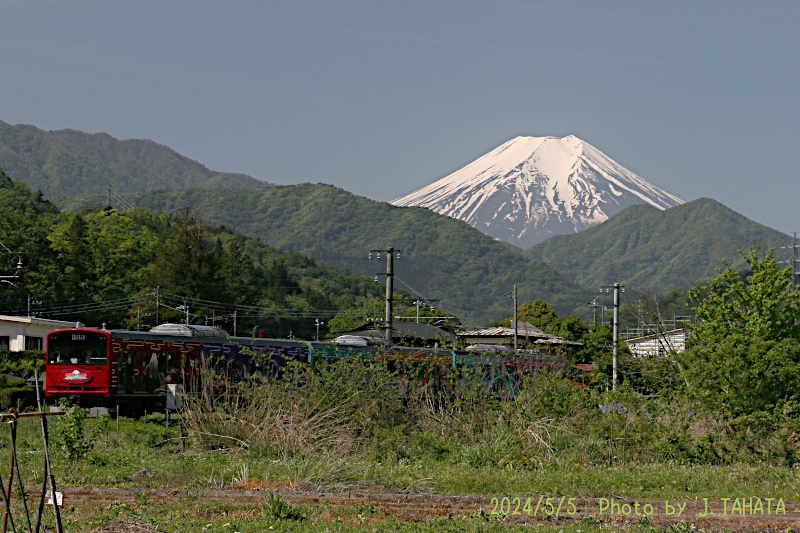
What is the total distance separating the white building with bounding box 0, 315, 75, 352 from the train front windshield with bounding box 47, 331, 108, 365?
3106 centimetres

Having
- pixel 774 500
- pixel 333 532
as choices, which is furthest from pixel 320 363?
pixel 774 500

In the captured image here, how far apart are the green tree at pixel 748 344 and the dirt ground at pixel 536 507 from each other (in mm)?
5437

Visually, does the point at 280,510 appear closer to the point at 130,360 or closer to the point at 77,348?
the point at 130,360

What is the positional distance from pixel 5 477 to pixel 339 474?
15.7 feet

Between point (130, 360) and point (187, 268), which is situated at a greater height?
point (187, 268)

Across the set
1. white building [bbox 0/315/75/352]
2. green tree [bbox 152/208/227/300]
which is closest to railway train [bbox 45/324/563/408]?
white building [bbox 0/315/75/352]

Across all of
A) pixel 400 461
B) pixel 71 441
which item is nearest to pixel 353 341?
pixel 400 461

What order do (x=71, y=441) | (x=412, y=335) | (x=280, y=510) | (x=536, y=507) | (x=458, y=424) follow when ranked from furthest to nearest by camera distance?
(x=412, y=335), (x=458, y=424), (x=71, y=441), (x=536, y=507), (x=280, y=510)

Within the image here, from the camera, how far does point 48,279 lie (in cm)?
7344

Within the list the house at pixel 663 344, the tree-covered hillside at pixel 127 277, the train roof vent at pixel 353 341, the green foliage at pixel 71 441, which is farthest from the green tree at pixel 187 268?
the green foliage at pixel 71 441

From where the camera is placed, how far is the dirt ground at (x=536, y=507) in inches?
344

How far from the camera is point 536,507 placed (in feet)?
30.8

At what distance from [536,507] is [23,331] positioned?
53.0 m

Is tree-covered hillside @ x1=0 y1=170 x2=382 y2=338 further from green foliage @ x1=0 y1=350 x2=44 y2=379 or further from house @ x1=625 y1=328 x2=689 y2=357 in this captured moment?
house @ x1=625 y1=328 x2=689 y2=357
